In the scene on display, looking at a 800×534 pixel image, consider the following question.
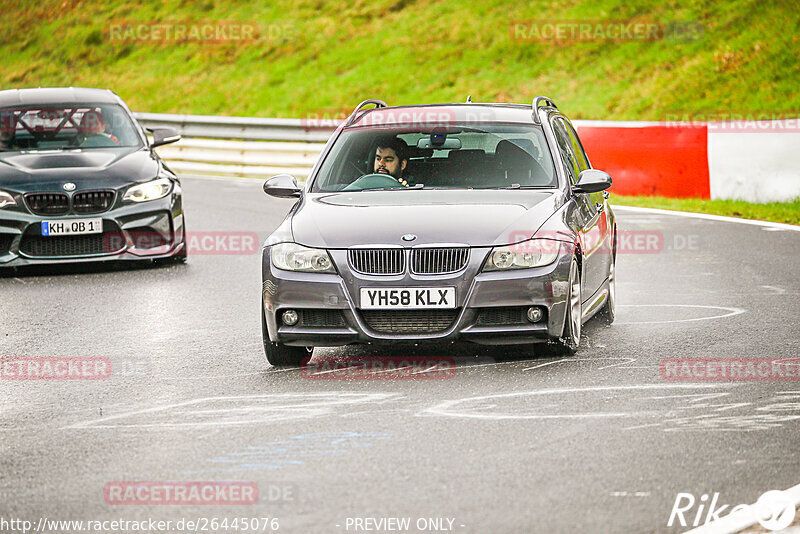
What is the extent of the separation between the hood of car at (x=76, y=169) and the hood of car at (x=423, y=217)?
4295 millimetres

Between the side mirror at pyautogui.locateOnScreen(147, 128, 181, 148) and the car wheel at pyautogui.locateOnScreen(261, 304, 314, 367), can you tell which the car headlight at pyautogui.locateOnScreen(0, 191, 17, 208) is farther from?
the car wheel at pyautogui.locateOnScreen(261, 304, 314, 367)

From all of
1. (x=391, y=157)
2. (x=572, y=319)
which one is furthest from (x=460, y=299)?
(x=391, y=157)

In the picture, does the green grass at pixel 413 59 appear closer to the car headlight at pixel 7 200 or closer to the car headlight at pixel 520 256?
the car headlight at pixel 7 200

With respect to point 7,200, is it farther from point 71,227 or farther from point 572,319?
Answer: point 572,319

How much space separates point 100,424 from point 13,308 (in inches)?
172

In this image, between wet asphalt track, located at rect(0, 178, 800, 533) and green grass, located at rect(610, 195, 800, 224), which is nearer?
wet asphalt track, located at rect(0, 178, 800, 533)

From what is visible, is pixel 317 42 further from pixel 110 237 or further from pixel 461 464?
pixel 461 464

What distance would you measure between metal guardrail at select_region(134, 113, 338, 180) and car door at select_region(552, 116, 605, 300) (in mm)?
13772

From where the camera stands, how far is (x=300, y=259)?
7.84 metres

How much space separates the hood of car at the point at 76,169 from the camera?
12250mm

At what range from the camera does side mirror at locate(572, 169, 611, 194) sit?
8.63 meters

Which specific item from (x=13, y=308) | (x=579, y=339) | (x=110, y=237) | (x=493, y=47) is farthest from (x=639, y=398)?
(x=493, y=47)

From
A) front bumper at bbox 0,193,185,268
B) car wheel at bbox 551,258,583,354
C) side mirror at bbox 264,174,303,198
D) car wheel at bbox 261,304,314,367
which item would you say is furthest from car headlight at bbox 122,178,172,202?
car wheel at bbox 551,258,583,354

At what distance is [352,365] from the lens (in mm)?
8047
